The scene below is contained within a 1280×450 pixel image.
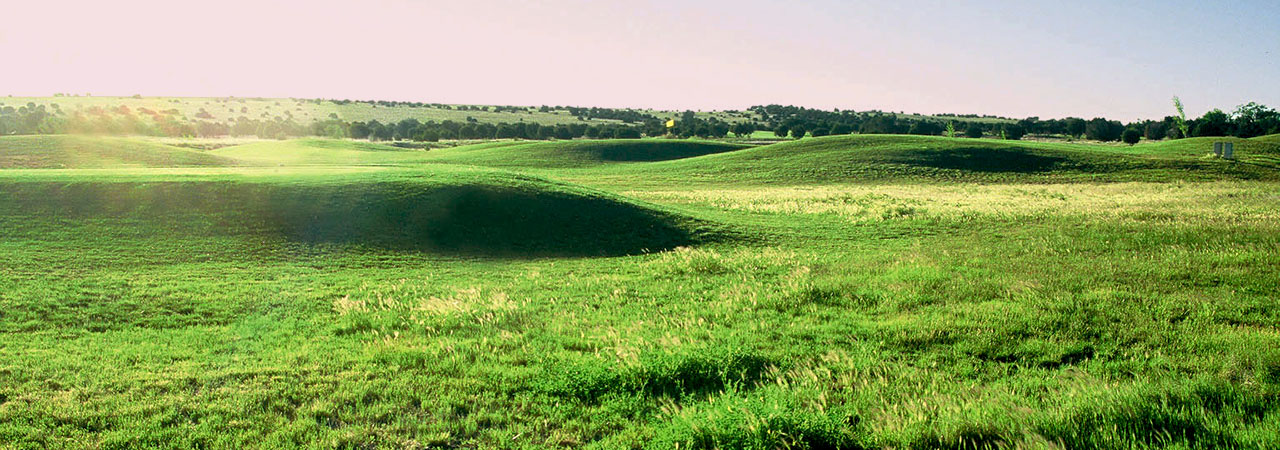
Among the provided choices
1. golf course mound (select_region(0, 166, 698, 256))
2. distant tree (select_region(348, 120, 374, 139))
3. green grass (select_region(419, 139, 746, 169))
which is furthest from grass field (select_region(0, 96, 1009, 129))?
golf course mound (select_region(0, 166, 698, 256))

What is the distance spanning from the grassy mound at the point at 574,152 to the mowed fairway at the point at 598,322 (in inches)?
1780

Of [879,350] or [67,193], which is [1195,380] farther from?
[67,193]

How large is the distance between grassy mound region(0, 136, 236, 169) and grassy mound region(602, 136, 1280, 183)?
3651 cm

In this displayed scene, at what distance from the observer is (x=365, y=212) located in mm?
24047

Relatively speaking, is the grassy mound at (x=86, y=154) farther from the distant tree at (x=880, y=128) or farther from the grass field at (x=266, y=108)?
the distant tree at (x=880, y=128)

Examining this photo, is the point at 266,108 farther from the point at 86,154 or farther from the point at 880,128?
the point at 880,128

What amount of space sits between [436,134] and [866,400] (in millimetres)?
111229

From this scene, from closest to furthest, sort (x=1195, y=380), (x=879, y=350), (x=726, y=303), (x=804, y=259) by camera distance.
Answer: (x=1195, y=380) < (x=879, y=350) < (x=726, y=303) < (x=804, y=259)

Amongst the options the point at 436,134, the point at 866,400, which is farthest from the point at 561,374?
the point at 436,134

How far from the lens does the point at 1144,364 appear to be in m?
8.12

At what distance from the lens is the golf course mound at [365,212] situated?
21359 mm

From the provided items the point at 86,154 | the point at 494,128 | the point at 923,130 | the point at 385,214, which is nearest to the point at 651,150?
the point at 494,128

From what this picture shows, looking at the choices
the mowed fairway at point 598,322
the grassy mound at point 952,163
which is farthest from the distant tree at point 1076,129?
the mowed fairway at point 598,322

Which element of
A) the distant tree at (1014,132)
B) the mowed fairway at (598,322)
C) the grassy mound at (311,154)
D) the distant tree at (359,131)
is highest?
the distant tree at (1014,132)
